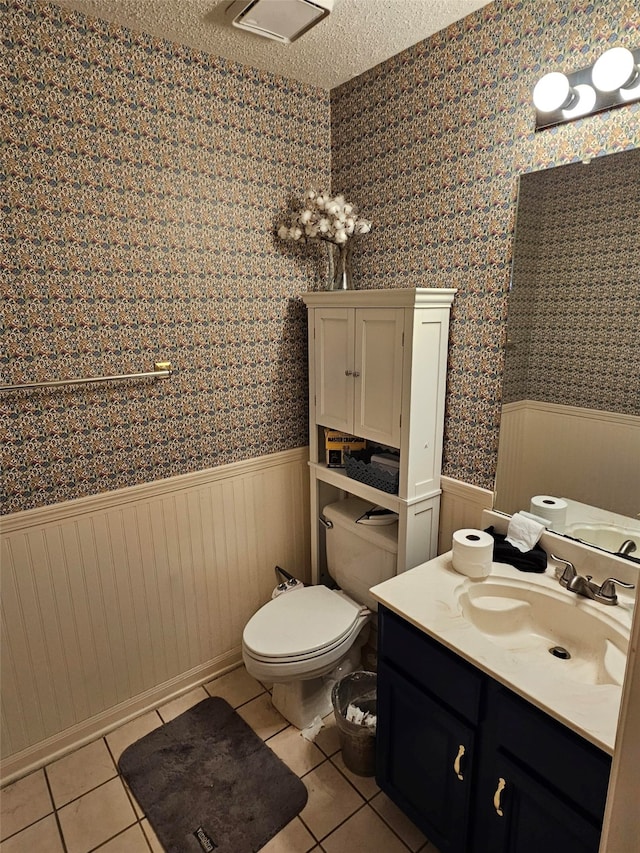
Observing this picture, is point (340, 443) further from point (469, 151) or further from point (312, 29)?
point (312, 29)

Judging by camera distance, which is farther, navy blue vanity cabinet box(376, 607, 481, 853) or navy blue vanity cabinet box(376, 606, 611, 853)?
navy blue vanity cabinet box(376, 607, 481, 853)

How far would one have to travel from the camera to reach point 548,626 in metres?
1.45

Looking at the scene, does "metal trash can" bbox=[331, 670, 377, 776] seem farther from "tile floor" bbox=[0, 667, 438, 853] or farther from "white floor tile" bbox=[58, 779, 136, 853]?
"white floor tile" bbox=[58, 779, 136, 853]

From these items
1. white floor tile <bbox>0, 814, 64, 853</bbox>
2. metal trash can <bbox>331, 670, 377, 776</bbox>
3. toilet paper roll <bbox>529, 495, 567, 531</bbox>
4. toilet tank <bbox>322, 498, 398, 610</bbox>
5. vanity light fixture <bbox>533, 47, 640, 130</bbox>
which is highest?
vanity light fixture <bbox>533, 47, 640, 130</bbox>

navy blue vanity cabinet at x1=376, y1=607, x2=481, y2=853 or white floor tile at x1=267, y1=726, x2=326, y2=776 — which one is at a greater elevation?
navy blue vanity cabinet at x1=376, y1=607, x2=481, y2=853

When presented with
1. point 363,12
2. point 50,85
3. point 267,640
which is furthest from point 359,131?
point 267,640

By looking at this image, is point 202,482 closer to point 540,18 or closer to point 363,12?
point 363,12

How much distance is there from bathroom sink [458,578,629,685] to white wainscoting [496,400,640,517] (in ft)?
1.00

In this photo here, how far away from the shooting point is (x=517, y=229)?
159cm

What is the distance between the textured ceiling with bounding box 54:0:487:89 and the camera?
5.02 feet

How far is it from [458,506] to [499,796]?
89 cm

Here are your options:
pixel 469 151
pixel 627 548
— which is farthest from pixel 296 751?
pixel 469 151

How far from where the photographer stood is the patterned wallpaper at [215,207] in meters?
1.53

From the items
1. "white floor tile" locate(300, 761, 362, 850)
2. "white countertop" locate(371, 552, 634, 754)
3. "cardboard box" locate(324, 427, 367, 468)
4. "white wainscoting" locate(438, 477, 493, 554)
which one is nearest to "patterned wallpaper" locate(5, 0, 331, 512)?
"cardboard box" locate(324, 427, 367, 468)
